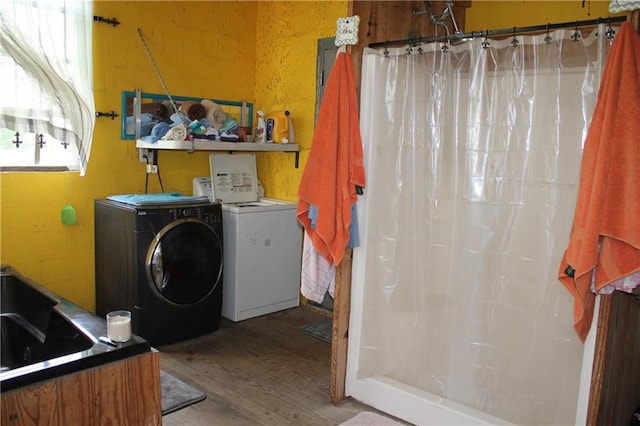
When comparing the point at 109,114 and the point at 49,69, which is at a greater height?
the point at 49,69

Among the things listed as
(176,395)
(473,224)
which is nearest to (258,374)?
(176,395)

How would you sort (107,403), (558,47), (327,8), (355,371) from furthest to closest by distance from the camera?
(327,8) < (355,371) < (558,47) < (107,403)

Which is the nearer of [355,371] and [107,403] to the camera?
[107,403]

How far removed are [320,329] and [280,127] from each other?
1521mm

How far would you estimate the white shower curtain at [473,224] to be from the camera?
2.13 m

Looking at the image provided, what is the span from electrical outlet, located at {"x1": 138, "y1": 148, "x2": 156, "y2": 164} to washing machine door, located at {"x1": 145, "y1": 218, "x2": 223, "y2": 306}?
71 centimetres

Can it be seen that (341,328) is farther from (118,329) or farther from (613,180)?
(613,180)

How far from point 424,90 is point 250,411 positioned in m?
1.73

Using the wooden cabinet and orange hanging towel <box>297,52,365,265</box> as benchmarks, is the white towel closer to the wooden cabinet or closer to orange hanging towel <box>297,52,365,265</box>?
orange hanging towel <box>297,52,365,265</box>

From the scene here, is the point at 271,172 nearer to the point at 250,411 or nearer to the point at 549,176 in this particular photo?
the point at 250,411

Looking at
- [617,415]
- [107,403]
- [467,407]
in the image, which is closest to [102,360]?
[107,403]

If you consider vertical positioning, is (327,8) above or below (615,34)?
above

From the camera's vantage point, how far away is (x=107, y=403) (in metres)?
1.76

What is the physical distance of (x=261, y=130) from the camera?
4.04 m
